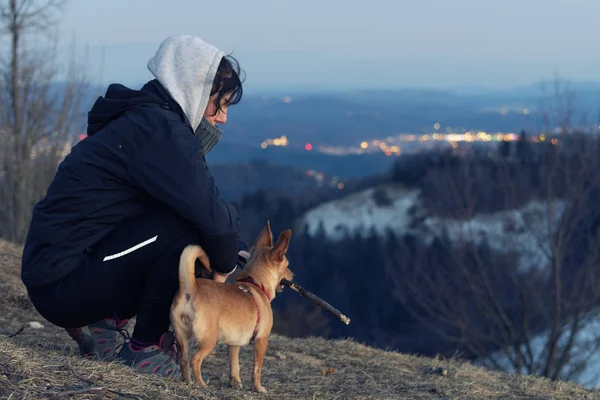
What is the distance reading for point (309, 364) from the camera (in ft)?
18.5

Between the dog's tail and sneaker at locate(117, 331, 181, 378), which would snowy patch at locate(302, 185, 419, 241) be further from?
the dog's tail

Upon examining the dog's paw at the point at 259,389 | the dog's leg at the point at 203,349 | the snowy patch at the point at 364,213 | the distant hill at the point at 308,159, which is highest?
the dog's leg at the point at 203,349

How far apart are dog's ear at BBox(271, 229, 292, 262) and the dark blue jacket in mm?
482

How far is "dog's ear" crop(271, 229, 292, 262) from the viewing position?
14.0ft

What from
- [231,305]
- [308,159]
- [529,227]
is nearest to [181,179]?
[231,305]

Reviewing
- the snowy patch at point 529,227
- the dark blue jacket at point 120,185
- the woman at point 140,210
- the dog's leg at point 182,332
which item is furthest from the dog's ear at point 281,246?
the snowy patch at point 529,227

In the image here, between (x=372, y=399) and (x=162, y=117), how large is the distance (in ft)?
7.37

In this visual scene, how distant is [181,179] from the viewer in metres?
3.62

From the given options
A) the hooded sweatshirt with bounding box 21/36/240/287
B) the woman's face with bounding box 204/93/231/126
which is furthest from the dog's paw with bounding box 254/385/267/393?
the woman's face with bounding box 204/93/231/126

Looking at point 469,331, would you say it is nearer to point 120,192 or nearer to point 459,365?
point 459,365

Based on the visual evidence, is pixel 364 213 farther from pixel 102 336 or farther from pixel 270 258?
pixel 102 336

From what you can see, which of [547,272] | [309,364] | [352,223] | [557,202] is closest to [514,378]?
[309,364]

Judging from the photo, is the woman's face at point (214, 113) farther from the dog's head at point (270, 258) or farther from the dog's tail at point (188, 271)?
the dog's tail at point (188, 271)

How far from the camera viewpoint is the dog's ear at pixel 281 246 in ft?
14.0
